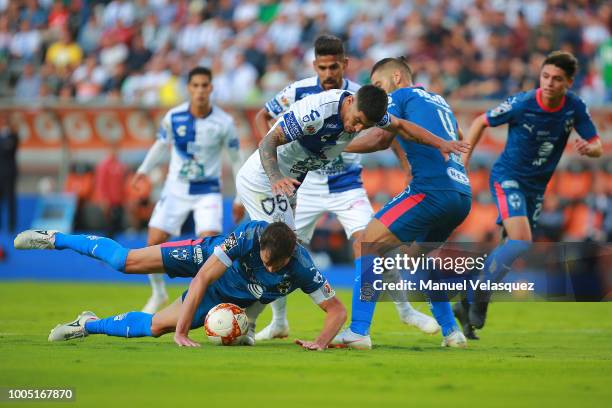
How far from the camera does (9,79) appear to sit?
90.6 ft

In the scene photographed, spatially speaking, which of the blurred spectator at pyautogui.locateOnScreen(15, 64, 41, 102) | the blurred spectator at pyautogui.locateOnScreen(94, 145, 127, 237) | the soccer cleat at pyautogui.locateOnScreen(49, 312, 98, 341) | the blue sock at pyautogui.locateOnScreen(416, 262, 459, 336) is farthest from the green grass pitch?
the blurred spectator at pyautogui.locateOnScreen(15, 64, 41, 102)

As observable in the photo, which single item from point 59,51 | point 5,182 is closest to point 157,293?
point 5,182

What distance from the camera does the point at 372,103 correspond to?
8.85 metres

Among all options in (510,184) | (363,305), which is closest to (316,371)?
(363,305)

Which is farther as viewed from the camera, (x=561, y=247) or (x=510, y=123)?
(x=561, y=247)

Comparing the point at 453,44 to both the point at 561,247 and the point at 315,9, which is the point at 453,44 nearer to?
the point at 315,9

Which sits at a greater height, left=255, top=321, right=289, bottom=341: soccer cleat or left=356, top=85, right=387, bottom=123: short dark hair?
left=356, top=85, right=387, bottom=123: short dark hair

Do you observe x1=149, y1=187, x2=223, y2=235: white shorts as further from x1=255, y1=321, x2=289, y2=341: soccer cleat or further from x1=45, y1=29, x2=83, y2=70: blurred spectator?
x1=45, y1=29, x2=83, y2=70: blurred spectator

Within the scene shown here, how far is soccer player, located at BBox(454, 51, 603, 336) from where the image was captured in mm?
11336

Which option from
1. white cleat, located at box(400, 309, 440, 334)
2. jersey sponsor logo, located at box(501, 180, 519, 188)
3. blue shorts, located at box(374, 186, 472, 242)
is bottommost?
white cleat, located at box(400, 309, 440, 334)

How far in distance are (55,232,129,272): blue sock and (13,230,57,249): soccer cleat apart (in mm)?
63

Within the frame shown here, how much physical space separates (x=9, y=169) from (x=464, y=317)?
1435cm

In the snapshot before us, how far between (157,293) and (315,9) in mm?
13085

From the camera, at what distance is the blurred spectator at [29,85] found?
26409mm
